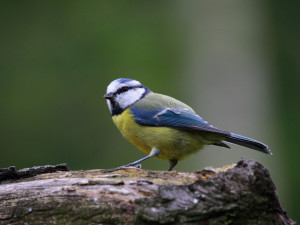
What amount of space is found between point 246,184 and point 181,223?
0.36 metres

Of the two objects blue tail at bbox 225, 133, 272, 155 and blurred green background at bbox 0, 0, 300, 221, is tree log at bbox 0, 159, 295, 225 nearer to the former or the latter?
blue tail at bbox 225, 133, 272, 155

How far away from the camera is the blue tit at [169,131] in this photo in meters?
3.38

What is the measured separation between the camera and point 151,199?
2178mm

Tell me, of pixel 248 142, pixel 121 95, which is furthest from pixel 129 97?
pixel 248 142

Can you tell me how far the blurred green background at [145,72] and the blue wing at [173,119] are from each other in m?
2.28

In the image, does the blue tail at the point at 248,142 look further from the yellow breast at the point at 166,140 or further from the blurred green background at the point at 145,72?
the blurred green background at the point at 145,72

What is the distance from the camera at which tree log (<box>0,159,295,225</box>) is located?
2162mm

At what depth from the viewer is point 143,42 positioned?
7941 mm

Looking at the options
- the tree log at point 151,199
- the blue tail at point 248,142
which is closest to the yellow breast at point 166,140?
the blue tail at point 248,142

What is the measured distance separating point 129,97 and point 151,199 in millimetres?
1789

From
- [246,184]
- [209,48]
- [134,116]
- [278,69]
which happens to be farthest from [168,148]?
[278,69]

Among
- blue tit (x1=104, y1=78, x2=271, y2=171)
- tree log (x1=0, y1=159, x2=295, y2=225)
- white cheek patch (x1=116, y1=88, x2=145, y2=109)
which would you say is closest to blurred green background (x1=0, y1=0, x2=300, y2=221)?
white cheek patch (x1=116, y1=88, x2=145, y2=109)

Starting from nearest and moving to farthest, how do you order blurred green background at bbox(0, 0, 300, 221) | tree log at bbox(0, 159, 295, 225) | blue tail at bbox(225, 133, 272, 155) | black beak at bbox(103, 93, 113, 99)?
tree log at bbox(0, 159, 295, 225) → blue tail at bbox(225, 133, 272, 155) → black beak at bbox(103, 93, 113, 99) → blurred green background at bbox(0, 0, 300, 221)

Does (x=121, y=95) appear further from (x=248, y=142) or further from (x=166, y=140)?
(x=248, y=142)
